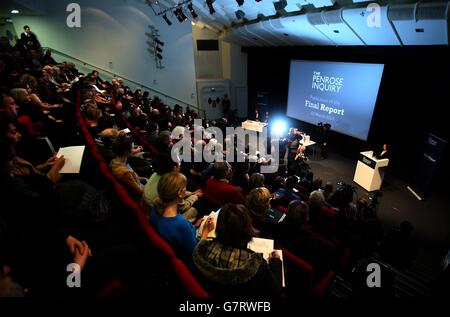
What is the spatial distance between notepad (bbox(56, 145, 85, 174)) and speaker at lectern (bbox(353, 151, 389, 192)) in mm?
5326

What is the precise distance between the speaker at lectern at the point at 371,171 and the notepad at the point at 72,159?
210 inches

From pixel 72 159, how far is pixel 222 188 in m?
1.52

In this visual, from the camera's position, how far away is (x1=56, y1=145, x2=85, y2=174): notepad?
7.67 ft

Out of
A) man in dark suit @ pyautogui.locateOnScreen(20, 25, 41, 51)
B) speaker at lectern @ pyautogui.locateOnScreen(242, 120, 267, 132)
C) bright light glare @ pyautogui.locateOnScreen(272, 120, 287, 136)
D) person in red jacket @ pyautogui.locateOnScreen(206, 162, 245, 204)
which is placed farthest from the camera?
speaker at lectern @ pyautogui.locateOnScreen(242, 120, 267, 132)

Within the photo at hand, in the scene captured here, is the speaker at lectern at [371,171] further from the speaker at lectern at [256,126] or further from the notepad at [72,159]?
the notepad at [72,159]

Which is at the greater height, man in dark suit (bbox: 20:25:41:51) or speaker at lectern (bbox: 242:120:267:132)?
man in dark suit (bbox: 20:25:41:51)

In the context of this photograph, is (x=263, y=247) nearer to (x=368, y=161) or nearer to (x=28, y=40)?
(x=368, y=161)

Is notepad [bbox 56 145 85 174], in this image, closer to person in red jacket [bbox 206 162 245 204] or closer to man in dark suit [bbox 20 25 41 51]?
person in red jacket [bbox 206 162 245 204]

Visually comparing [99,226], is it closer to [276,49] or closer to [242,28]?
[242,28]

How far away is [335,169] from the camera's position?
6711 millimetres

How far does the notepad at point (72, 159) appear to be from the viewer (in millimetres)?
2337

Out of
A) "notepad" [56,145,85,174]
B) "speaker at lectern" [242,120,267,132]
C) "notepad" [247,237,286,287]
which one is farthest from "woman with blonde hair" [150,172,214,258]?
"speaker at lectern" [242,120,267,132]
